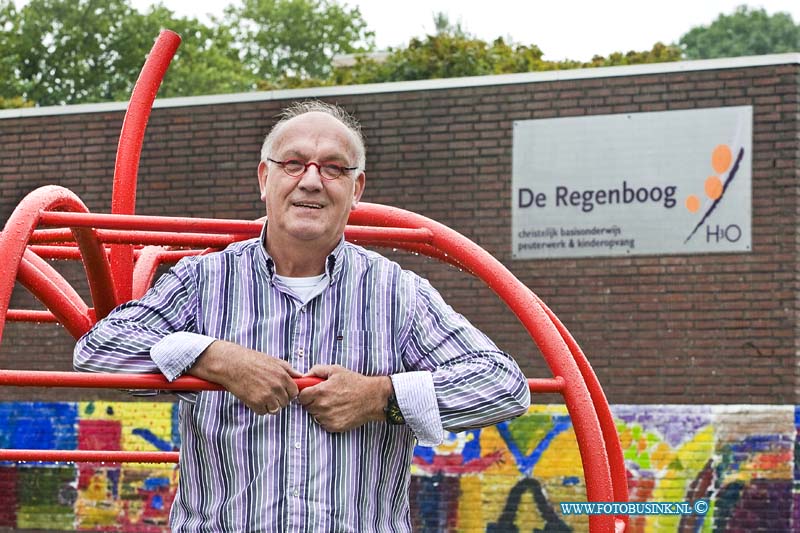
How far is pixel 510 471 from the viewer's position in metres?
10.7

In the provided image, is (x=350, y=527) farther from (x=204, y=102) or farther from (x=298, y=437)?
(x=204, y=102)

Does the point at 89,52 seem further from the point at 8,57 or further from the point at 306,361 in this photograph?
the point at 306,361

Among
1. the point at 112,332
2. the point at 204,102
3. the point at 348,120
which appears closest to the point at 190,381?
the point at 112,332

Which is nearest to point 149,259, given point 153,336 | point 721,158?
point 153,336

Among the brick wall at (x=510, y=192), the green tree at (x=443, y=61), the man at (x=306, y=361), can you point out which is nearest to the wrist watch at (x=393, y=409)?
the man at (x=306, y=361)

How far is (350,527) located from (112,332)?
597mm

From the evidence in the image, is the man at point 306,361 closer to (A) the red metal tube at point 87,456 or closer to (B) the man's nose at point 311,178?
(B) the man's nose at point 311,178

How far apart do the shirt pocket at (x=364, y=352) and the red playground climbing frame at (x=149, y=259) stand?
17.8 inches

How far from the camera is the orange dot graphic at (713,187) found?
33.7ft

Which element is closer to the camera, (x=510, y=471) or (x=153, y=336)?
(x=153, y=336)

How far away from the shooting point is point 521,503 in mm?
10594

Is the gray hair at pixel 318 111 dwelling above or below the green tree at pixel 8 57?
below

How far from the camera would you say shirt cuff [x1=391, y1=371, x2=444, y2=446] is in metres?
2.45

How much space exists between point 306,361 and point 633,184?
325 inches
